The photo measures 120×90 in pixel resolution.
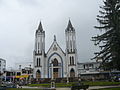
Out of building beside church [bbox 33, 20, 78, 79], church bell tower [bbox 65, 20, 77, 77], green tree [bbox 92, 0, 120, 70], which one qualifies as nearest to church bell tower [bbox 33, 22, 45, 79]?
building beside church [bbox 33, 20, 78, 79]

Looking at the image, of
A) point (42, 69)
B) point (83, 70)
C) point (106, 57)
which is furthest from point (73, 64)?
point (106, 57)

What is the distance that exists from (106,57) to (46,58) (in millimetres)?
51034

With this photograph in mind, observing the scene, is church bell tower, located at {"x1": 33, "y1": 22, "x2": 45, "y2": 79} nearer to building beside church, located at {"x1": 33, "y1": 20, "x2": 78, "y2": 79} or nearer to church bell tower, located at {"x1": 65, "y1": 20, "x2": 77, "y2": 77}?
building beside church, located at {"x1": 33, "y1": 20, "x2": 78, "y2": 79}

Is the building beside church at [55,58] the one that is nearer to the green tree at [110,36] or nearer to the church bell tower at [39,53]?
the church bell tower at [39,53]

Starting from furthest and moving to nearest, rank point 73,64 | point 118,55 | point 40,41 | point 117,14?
1. point 40,41
2. point 73,64
3. point 117,14
4. point 118,55

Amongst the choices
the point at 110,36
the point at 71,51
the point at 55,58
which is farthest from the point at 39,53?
the point at 110,36

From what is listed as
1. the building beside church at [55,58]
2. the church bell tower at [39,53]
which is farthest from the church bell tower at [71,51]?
the church bell tower at [39,53]

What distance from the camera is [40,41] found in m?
75.2

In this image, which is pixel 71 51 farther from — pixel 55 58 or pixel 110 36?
pixel 110 36

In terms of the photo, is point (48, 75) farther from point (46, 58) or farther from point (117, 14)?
point (117, 14)

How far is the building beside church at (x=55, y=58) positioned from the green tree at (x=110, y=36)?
150 feet

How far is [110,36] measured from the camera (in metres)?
23.4

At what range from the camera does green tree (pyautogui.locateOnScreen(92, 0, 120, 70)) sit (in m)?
22.1

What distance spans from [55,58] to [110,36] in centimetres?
5036
